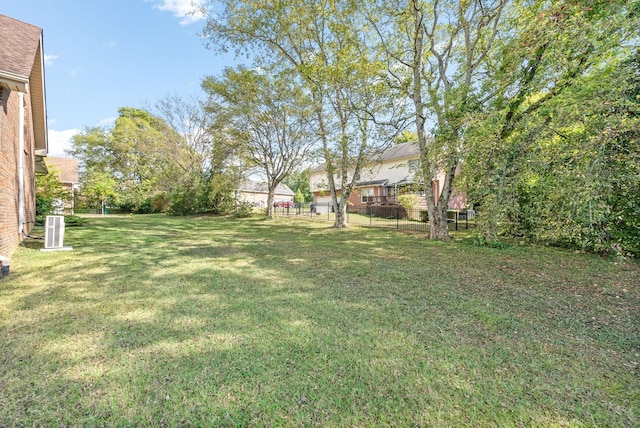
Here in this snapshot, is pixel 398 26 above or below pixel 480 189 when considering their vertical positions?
above

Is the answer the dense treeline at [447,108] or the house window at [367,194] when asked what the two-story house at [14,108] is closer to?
the dense treeline at [447,108]

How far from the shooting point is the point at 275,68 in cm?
1505

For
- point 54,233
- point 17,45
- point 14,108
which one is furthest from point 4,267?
point 17,45

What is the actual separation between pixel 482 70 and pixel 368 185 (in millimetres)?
17236

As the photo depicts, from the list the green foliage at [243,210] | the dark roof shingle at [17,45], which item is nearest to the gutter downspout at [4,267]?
the dark roof shingle at [17,45]

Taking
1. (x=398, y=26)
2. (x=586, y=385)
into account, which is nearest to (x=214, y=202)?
(x=398, y=26)

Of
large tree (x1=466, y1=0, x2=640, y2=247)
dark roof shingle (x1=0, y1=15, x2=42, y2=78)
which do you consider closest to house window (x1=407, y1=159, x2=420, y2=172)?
large tree (x1=466, y1=0, x2=640, y2=247)

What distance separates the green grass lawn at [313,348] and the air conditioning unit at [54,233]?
1.70m

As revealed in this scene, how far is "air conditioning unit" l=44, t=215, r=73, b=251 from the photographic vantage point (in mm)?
7277

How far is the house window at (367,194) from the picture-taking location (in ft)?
89.4

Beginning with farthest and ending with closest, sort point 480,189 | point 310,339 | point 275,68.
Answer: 1. point 275,68
2. point 480,189
3. point 310,339

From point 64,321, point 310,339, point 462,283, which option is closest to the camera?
point 310,339

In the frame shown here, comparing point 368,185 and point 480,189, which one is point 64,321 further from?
point 368,185

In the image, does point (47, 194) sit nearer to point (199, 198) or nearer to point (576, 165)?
point (199, 198)
